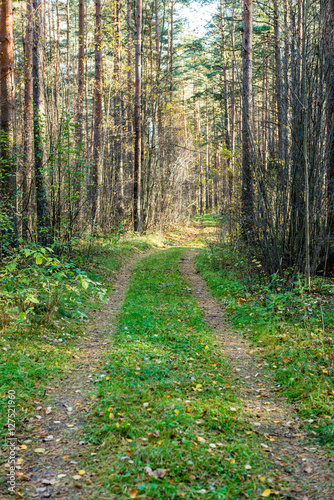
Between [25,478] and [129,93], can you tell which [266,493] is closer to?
[25,478]

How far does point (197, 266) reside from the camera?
487 inches

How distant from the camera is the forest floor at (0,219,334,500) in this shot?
10.3 ft

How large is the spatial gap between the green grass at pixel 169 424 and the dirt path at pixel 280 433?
170mm

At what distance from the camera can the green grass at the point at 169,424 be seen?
312 cm

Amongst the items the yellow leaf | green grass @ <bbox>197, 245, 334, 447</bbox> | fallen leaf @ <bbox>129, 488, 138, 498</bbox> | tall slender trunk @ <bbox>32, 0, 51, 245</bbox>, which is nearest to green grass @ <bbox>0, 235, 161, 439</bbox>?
fallen leaf @ <bbox>129, 488, 138, 498</bbox>

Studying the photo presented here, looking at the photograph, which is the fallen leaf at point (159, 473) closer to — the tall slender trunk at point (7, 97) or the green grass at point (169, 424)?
the green grass at point (169, 424)

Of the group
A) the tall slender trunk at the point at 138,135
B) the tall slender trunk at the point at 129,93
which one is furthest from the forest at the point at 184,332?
the tall slender trunk at the point at 129,93

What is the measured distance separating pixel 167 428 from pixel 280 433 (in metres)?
1.27

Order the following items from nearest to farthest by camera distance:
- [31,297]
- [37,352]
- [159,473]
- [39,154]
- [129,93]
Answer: [159,473]
[31,297]
[37,352]
[39,154]
[129,93]

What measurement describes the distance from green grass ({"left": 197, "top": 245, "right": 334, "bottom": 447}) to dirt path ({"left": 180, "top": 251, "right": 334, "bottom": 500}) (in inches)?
7.2

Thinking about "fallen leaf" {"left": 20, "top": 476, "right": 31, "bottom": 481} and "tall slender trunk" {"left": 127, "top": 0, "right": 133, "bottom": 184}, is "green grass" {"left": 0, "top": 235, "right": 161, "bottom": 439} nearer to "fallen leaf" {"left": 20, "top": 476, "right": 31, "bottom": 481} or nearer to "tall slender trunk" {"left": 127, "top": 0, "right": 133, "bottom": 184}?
"fallen leaf" {"left": 20, "top": 476, "right": 31, "bottom": 481}

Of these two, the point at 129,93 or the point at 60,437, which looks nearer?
the point at 60,437

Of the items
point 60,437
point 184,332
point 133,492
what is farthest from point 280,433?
point 184,332

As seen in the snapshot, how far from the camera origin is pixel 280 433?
4051 mm
